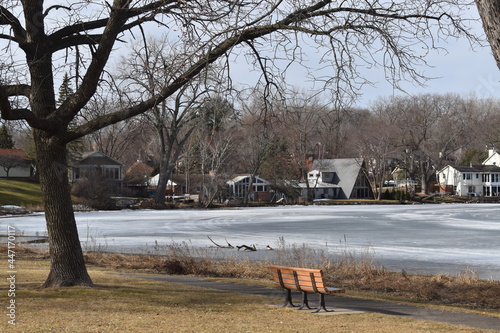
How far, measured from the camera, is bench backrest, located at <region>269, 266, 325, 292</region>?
35.9 feet

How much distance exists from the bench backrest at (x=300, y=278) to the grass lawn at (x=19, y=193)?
57210 mm

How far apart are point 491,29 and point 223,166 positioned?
72948mm

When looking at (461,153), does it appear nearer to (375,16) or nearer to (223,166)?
(223,166)

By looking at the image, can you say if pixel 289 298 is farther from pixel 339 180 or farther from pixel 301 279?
pixel 339 180

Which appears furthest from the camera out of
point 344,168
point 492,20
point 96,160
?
point 344,168

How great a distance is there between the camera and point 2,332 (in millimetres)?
8562

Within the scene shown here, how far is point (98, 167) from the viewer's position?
79.3 metres

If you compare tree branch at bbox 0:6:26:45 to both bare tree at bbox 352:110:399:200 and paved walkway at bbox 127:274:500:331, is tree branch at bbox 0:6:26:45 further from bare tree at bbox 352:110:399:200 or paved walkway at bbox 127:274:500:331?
bare tree at bbox 352:110:399:200

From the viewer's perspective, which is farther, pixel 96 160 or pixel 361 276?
pixel 96 160

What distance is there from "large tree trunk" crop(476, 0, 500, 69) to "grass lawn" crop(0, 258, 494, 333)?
4.56m

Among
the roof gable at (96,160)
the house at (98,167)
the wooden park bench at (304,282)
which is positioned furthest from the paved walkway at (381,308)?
the roof gable at (96,160)

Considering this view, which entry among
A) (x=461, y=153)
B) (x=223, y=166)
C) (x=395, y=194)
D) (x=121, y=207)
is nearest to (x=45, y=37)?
(x=121, y=207)

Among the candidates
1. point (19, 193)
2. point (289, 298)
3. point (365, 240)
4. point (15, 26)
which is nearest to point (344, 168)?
point (19, 193)

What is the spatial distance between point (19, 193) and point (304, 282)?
211 ft
